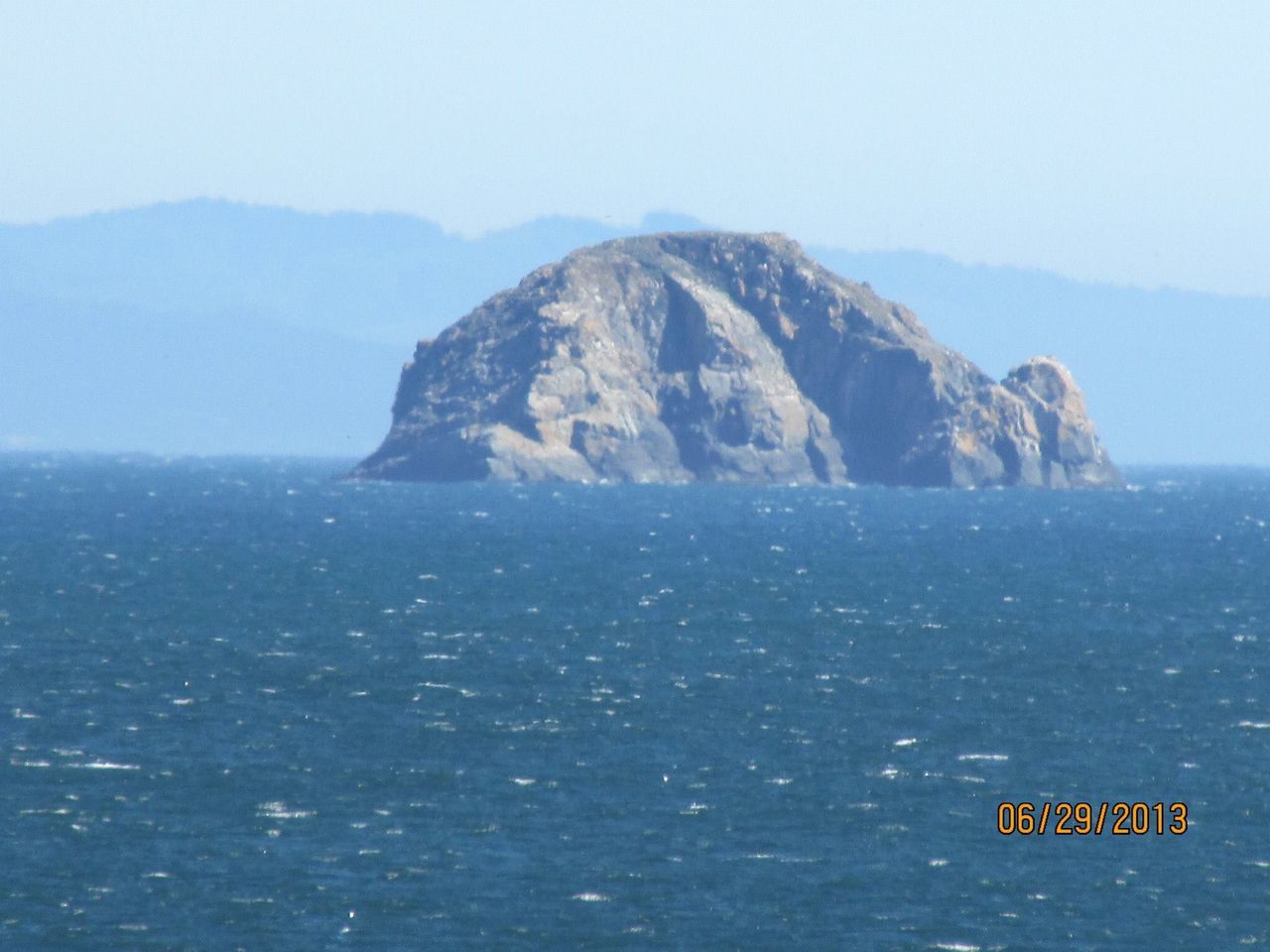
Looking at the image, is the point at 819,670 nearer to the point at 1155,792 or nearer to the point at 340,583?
the point at 1155,792

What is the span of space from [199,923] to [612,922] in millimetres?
7543

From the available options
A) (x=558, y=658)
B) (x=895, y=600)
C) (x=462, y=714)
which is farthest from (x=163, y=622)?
(x=895, y=600)

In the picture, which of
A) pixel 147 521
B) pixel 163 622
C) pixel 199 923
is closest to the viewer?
pixel 199 923

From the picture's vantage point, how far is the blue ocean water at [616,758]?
3909 cm

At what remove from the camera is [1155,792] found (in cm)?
4972
